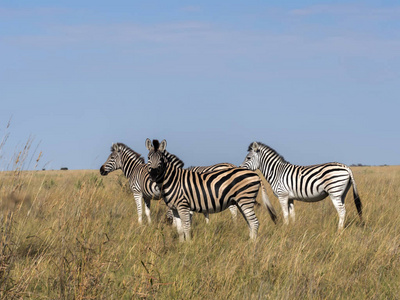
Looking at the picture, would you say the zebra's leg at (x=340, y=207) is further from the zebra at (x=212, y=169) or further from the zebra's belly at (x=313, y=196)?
the zebra at (x=212, y=169)

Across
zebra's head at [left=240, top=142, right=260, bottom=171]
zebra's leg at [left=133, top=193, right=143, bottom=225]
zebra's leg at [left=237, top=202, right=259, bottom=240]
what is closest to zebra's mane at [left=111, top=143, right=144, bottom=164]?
zebra's leg at [left=133, top=193, right=143, bottom=225]

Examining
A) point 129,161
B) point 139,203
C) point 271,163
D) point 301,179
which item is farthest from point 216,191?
point 129,161

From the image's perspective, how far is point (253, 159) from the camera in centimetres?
1230

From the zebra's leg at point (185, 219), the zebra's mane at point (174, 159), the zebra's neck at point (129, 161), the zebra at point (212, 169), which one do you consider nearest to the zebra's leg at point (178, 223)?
the zebra's leg at point (185, 219)

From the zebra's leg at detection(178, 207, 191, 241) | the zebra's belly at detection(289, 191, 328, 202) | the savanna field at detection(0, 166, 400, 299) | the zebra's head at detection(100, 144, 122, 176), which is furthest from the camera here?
the zebra's head at detection(100, 144, 122, 176)

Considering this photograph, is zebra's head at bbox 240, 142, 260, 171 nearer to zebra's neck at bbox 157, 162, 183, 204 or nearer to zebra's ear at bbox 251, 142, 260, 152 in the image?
zebra's ear at bbox 251, 142, 260, 152

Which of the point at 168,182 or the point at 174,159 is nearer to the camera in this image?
the point at 168,182

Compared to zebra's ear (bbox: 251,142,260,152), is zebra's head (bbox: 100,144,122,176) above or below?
below

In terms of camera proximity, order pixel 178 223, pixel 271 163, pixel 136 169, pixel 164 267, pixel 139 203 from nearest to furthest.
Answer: pixel 164 267, pixel 178 223, pixel 139 203, pixel 136 169, pixel 271 163

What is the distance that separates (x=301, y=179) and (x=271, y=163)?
1.26m

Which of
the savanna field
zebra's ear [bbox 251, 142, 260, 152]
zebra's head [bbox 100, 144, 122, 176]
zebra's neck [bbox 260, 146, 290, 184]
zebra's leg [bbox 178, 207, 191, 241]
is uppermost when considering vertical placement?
zebra's ear [bbox 251, 142, 260, 152]

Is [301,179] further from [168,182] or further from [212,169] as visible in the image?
[168,182]

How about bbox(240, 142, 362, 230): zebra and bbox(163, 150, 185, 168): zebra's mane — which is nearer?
bbox(240, 142, 362, 230): zebra

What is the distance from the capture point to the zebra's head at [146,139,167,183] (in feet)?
26.9
